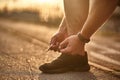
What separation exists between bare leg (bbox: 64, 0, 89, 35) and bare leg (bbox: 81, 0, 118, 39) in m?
0.20

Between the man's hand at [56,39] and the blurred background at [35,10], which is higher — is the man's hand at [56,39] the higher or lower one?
the higher one

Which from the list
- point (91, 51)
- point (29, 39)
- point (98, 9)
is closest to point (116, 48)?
point (91, 51)

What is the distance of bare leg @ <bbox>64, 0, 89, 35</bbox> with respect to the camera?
1.93m

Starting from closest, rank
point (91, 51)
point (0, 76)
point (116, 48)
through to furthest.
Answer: point (0, 76)
point (116, 48)
point (91, 51)

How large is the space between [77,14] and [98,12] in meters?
0.26

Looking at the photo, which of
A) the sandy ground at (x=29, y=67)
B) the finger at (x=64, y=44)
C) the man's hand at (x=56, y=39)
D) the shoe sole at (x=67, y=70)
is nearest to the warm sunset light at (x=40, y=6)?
the sandy ground at (x=29, y=67)

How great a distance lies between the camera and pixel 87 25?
5.67ft

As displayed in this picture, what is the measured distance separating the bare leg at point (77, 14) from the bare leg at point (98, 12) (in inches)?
7.7

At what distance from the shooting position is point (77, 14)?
193cm

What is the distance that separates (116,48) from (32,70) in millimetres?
629

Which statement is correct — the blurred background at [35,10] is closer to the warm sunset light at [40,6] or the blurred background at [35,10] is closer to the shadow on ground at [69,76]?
the warm sunset light at [40,6]

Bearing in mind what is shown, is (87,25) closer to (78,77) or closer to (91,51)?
(78,77)

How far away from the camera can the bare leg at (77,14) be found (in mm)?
1929

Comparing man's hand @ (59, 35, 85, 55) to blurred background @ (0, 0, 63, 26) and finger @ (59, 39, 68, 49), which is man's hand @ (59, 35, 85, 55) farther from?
blurred background @ (0, 0, 63, 26)
